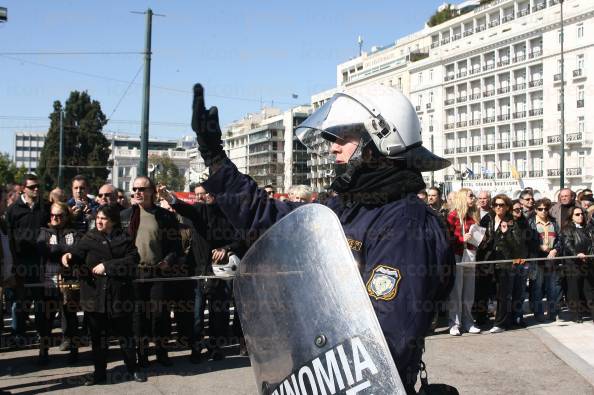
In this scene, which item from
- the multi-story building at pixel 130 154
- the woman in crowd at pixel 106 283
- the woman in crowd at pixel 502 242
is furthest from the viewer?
the multi-story building at pixel 130 154

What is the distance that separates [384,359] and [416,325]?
181mm

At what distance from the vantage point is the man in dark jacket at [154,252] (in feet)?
22.4

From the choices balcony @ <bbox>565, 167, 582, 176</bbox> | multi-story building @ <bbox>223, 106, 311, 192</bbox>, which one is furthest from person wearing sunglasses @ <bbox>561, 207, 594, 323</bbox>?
multi-story building @ <bbox>223, 106, 311, 192</bbox>

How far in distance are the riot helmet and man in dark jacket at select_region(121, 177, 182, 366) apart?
4839 millimetres

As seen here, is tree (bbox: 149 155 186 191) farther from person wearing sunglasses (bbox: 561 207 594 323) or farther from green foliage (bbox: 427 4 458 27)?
person wearing sunglasses (bbox: 561 207 594 323)

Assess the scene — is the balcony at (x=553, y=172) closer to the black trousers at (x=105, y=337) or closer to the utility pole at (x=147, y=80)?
the utility pole at (x=147, y=80)

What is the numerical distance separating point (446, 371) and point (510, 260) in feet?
10.4

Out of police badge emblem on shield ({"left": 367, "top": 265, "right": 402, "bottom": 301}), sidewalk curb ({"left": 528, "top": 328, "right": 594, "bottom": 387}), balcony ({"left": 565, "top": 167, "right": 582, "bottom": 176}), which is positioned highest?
balcony ({"left": 565, "top": 167, "right": 582, "bottom": 176})

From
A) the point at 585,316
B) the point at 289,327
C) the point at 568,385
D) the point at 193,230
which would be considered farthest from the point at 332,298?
the point at 585,316

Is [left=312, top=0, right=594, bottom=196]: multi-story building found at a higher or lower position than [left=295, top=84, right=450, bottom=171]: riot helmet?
higher

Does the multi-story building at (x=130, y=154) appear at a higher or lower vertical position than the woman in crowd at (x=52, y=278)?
higher

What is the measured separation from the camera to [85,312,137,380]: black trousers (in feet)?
20.6

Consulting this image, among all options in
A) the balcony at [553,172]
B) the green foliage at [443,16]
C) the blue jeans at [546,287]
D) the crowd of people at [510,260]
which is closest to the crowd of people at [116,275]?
the crowd of people at [510,260]

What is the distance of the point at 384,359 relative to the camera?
68.6 inches
